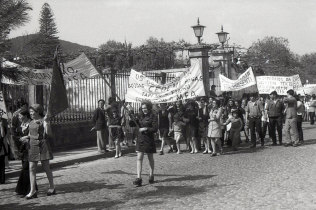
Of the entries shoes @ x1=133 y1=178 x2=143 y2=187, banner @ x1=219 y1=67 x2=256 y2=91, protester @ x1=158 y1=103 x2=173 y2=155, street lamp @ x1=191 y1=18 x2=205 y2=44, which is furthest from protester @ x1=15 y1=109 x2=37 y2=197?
banner @ x1=219 y1=67 x2=256 y2=91

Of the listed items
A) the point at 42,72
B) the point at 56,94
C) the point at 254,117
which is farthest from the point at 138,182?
the point at 254,117

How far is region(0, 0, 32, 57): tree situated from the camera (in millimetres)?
7882

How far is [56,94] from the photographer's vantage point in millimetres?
8766

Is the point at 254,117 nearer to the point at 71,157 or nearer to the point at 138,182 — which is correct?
the point at 71,157

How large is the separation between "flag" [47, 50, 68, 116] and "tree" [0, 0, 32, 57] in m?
0.88

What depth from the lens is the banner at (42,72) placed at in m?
8.34

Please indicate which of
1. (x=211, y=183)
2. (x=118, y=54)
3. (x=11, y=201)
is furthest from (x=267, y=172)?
(x=118, y=54)

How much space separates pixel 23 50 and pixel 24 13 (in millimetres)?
617

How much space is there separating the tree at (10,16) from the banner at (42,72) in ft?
1.61

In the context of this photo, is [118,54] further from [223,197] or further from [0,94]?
[223,197]

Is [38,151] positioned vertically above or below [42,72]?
below

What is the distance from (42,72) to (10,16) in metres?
2.08

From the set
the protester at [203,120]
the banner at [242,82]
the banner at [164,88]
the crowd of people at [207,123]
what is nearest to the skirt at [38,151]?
the crowd of people at [207,123]

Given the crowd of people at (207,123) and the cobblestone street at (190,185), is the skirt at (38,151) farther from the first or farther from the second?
the crowd of people at (207,123)
